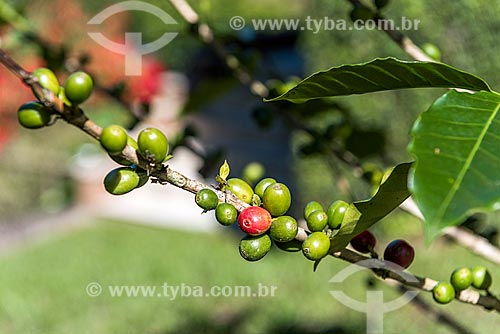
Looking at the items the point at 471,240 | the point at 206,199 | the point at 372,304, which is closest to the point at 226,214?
the point at 206,199

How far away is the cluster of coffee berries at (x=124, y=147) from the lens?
0.70 m

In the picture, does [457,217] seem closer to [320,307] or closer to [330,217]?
[330,217]

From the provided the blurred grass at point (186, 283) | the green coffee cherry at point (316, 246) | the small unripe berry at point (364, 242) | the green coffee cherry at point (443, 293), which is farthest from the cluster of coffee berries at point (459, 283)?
the blurred grass at point (186, 283)

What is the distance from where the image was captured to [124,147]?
72 centimetres

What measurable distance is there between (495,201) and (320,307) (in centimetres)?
342

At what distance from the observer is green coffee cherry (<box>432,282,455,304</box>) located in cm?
85

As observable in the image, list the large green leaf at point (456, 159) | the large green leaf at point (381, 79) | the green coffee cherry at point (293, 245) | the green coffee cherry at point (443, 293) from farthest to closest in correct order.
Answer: the green coffee cherry at point (443, 293) < the green coffee cherry at point (293, 245) < the large green leaf at point (381, 79) < the large green leaf at point (456, 159)

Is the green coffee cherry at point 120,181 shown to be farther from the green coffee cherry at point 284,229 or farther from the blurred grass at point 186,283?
the blurred grass at point 186,283

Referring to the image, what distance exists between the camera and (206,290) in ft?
13.8

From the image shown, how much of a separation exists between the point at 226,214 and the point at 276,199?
6 cm

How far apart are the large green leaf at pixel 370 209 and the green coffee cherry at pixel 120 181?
22 cm

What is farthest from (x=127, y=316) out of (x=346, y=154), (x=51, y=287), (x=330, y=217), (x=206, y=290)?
(x=330, y=217)

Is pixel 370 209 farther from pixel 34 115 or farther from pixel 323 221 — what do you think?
pixel 34 115

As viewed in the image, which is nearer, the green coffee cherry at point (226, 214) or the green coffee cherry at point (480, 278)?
the green coffee cherry at point (226, 214)
